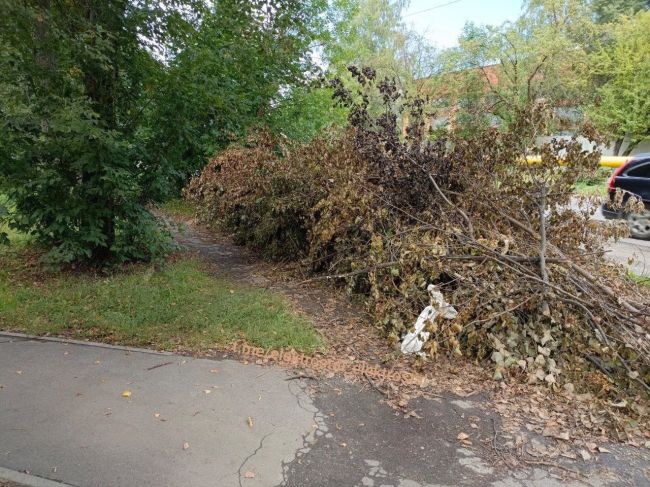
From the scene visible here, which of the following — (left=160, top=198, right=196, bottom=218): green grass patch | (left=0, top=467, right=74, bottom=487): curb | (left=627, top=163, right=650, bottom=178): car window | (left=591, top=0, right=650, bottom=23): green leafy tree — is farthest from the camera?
(left=591, top=0, right=650, bottom=23): green leafy tree

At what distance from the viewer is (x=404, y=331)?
4.78 metres

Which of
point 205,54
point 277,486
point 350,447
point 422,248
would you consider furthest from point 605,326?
point 205,54

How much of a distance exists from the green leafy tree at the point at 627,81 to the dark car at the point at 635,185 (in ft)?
40.6

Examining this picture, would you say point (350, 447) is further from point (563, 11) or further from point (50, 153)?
point (563, 11)

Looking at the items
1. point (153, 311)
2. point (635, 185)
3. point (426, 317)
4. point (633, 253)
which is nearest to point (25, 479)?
point (153, 311)

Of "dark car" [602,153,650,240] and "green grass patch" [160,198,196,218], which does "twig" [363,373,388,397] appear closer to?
"dark car" [602,153,650,240]

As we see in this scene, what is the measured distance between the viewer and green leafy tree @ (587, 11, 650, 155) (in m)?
22.3

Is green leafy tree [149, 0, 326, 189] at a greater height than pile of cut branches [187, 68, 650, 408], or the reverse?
green leafy tree [149, 0, 326, 189]

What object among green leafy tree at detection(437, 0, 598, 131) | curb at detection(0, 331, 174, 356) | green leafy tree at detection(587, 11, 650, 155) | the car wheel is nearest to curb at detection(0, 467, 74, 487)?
curb at detection(0, 331, 174, 356)

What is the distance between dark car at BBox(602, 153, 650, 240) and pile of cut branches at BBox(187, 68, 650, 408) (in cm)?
618

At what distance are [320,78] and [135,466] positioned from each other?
6.60 metres

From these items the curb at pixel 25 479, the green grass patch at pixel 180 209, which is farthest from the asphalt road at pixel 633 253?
the green grass patch at pixel 180 209

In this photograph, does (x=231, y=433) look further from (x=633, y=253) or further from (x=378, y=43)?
(x=378, y=43)

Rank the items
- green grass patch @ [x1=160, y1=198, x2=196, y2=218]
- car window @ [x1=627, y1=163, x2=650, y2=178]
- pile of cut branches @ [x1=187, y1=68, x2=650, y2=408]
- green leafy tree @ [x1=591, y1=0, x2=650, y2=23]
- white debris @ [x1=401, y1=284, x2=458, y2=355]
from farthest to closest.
→ green leafy tree @ [x1=591, y1=0, x2=650, y2=23]
green grass patch @ [x1=160, y1=198, x2=196, y2=218]
car window @ [x1=627, y1=163, x2=650, y2=178]
white debris @ [x1=401, y1=284, x2=458, y2=355]
pile of cut branches @ [x1=187, y1=68, x2=650, y2=408]
